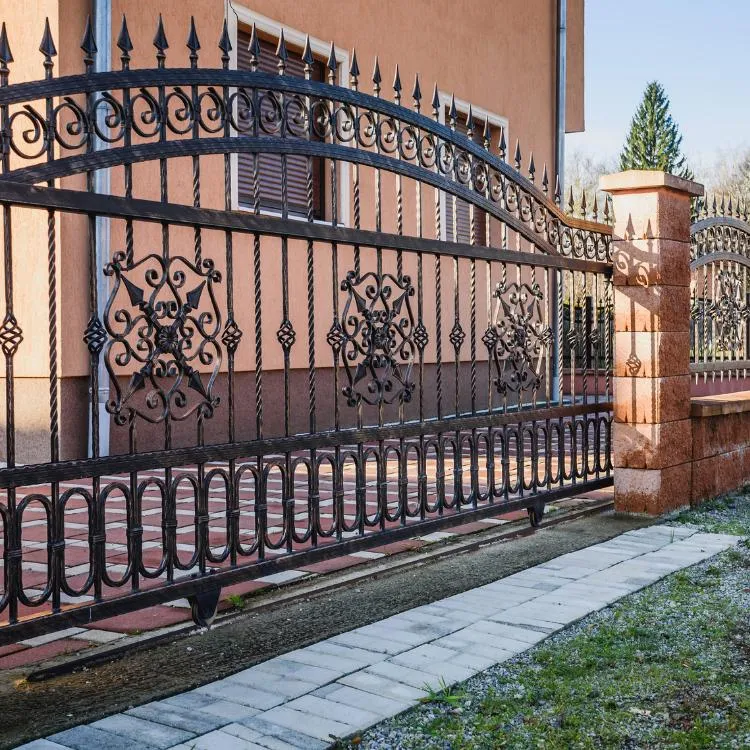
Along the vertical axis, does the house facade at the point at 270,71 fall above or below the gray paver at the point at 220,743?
above

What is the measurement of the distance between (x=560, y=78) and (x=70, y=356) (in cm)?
1027

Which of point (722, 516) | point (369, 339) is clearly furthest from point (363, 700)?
point (722, 516)

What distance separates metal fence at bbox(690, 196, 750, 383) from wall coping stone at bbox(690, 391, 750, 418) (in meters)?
0.31

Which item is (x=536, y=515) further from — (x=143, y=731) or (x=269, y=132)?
(x=143, y=731)

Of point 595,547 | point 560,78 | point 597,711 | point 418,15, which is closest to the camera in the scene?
point 597,711

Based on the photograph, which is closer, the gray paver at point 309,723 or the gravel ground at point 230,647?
the gray paver at point 309,723

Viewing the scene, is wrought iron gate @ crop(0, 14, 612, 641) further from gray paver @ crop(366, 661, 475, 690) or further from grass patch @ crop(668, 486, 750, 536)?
gray paver @ crop(366, 661, 475, 690)

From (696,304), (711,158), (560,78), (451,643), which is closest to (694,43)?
(711,158)

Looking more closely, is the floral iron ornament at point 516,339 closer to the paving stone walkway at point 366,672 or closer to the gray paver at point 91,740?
the paving stone walkway at point 366,672

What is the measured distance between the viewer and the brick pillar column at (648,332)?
628 cm

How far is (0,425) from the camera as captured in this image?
25.8 feet

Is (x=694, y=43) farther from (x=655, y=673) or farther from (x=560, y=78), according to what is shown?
(x=655, y=673)

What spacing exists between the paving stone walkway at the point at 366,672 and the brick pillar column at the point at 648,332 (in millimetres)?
1519

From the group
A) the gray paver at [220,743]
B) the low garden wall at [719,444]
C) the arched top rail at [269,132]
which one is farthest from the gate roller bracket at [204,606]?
the low garden wall at [719,444]
